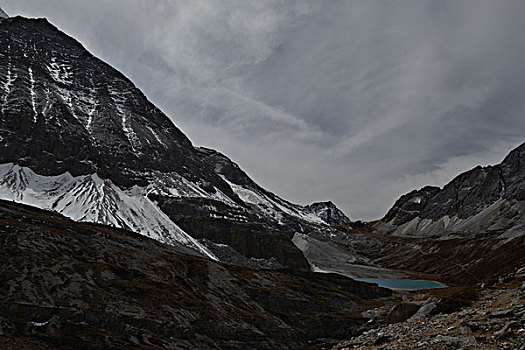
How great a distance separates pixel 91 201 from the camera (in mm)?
149375

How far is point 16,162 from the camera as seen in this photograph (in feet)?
539

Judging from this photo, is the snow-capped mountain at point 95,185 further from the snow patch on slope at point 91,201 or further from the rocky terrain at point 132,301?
the rocky terrain at point 132,301

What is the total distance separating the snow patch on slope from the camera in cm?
14138

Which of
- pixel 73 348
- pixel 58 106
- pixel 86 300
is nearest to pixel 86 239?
pixel 86 300

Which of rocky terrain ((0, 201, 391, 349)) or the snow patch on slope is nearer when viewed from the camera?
rocky terrain ((0, 201, 391, 349))

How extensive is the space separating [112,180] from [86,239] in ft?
392

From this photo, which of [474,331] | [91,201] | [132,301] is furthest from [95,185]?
[474,331]

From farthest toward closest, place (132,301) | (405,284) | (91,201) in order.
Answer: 1. (405,284)
2. (91,201)
3. (132,301)

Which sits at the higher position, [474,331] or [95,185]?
[95,185]

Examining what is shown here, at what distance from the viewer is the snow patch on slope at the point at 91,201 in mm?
141375

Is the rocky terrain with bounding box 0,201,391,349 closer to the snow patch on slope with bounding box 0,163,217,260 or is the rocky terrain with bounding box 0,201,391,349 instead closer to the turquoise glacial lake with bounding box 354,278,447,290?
the snow patch on slope with bounding box 0,163,217,260

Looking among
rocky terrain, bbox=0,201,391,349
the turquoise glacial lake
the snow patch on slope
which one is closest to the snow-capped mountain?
the snow patch on slope

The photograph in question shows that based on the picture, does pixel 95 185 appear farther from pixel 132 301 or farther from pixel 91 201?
pixel 132 301

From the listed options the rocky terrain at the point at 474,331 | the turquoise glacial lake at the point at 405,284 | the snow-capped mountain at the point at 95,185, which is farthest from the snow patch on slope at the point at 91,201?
the rocky terrain at the point at 474,331
